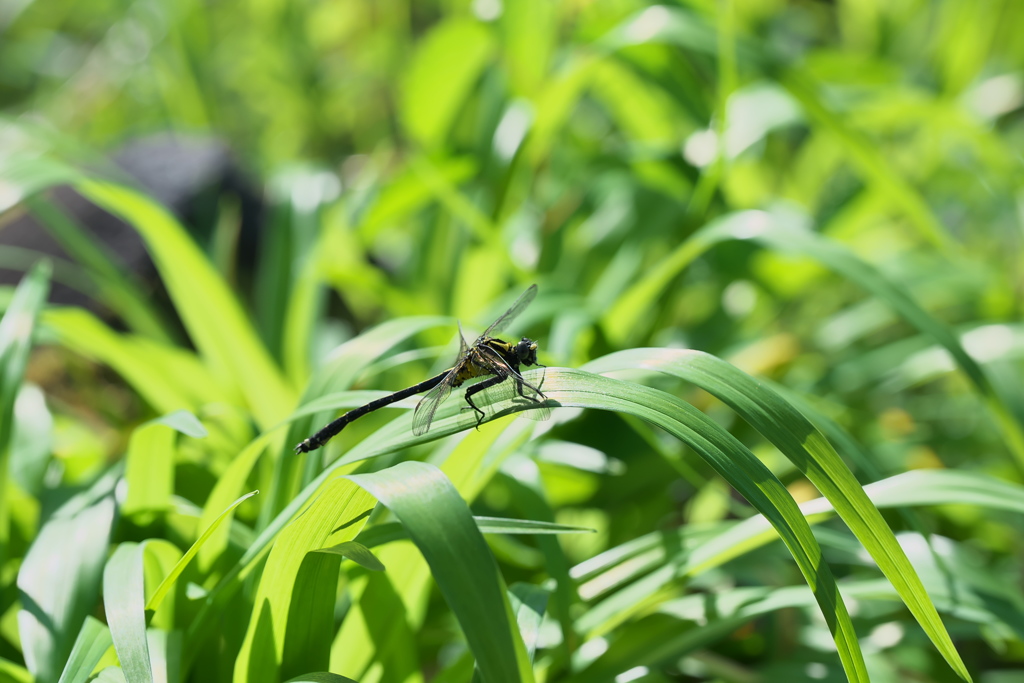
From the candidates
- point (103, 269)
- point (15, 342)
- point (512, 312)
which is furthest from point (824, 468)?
point (103, 269)

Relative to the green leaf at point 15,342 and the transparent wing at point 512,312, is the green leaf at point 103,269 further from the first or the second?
the transparent wing at point 512,312

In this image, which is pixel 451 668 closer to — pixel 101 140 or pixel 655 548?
pixel 655 548

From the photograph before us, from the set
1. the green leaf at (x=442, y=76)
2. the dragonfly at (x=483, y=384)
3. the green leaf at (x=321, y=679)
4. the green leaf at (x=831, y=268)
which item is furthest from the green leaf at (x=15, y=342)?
the green leaf at (x=442, y=76)

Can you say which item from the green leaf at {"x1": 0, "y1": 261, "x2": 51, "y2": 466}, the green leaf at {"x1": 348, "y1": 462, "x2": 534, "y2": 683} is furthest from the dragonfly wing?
the green leaf at {"x1": 0, "y1": 261, "x2": 51, "y2": 466}

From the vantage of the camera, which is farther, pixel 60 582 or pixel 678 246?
pixel 678 246

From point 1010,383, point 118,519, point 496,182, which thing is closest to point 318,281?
point 496,182

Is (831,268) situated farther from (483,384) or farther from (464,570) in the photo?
(464,570)
